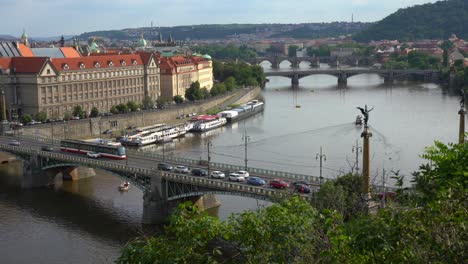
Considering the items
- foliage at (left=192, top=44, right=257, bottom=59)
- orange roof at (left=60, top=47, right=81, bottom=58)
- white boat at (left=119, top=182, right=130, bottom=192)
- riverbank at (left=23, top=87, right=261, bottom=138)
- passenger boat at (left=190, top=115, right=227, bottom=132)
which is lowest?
white boat at (left=119, top=182, right=130, bottom=192)

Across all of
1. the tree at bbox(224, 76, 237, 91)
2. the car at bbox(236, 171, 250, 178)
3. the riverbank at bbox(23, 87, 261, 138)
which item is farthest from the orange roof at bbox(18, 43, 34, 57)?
the car at bbox(236, 171, 250, 178)

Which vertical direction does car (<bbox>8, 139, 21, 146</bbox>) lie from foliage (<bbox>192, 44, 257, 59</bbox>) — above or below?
below

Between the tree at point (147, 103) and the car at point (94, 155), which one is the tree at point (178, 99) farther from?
the car at point (94, 155)

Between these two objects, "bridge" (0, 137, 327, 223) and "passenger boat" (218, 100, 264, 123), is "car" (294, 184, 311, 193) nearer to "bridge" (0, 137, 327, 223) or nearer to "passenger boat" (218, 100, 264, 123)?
"bridge" (0, 137, 327, 223)

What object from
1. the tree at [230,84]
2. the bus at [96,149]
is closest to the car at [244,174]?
the bus at [96,149]

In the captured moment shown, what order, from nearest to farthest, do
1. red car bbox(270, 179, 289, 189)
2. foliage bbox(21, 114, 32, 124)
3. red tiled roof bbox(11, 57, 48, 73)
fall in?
red car bbox(270, 179, 289, 189) → foliage bbox(21, 114, 32, 124) → red tiled roof bbox(11, 57, 48, 73)

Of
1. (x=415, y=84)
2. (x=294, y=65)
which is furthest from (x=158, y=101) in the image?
(x=294, y=65)

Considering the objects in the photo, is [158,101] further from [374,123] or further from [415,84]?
[415,84]
